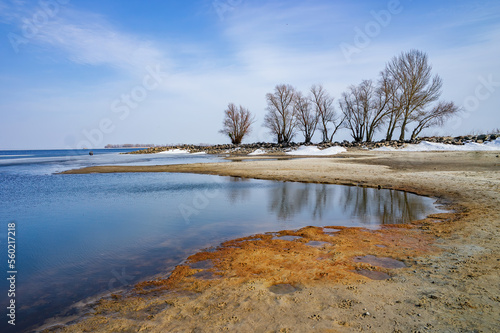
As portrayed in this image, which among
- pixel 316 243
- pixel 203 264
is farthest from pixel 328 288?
pixel 203 264

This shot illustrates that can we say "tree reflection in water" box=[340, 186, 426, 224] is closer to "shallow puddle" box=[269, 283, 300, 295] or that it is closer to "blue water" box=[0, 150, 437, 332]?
"blue water" box=[0, 150, 437, 332]

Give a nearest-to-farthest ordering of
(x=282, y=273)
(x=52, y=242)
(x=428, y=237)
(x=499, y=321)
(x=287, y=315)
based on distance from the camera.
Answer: (x=499, y=321)
(x=287, y=315)
(x=282, y=273)
(x=428, y=237)
(x=52, y=242)

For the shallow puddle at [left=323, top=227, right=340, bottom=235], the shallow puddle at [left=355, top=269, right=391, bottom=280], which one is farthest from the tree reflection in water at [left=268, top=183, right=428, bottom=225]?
the shallow puddle at [left=355, top=269, right=391, bottom=280]

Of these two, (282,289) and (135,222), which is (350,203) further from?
(135,222)

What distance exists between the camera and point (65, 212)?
9.94 m

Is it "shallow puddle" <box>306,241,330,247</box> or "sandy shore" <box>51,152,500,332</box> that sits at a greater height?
"sandy shore" <box>51,152,500,332</box>

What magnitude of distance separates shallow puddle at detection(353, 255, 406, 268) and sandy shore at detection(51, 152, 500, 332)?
59 millimetres

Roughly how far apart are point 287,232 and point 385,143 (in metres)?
35.4

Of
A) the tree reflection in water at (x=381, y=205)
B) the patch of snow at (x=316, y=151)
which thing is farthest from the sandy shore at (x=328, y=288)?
the patch of snow at (x=316, y=151)

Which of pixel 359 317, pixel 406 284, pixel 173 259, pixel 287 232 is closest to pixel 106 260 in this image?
pixel 173 259

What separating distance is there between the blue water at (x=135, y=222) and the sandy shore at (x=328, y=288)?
0.81 metres

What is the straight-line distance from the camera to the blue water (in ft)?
15.4

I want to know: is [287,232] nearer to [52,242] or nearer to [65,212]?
[52,242]

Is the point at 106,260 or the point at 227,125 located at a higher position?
the point at 227,125
